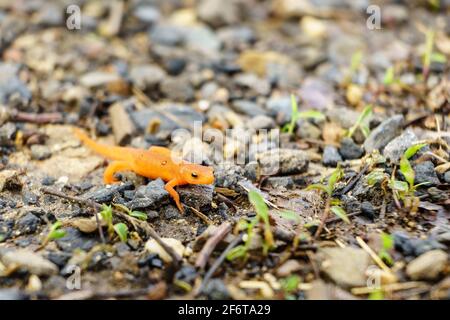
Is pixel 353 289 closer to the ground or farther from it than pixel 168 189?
closer to the ground

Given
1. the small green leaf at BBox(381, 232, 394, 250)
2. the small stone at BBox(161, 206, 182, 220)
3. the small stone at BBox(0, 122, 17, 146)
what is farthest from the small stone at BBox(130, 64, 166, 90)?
the small green leaf at BBox(381, 232, 394, 250)

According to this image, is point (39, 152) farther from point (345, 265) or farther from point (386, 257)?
point (386, 257)

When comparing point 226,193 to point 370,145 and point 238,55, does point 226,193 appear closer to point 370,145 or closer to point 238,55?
point 370,145

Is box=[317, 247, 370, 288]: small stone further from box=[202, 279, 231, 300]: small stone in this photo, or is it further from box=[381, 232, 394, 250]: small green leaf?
box=[202, 279, 231, 300]: small stone

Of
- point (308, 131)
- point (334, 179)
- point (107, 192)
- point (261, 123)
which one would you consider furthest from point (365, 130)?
point (107, 192)

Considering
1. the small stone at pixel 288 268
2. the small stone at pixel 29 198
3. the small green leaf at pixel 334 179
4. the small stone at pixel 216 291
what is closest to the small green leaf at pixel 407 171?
the small green leaf at pixel 334 179

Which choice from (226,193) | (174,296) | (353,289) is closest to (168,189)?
(226,193)
